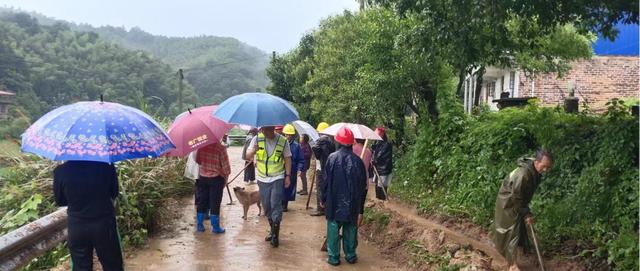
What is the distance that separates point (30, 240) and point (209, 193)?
3.18 meters

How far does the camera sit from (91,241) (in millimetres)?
4387

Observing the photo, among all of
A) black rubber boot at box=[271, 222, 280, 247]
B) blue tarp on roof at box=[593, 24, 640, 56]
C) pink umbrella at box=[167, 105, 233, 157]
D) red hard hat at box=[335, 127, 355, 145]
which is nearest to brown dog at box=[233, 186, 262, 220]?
pink umbrella at box=[167, 105, 233, 157]

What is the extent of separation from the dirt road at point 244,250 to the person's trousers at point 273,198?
50cm

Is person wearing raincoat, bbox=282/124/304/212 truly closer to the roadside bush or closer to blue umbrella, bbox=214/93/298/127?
blue umbrella, bbox=214/93/298/127

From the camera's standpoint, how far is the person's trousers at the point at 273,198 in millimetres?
7133

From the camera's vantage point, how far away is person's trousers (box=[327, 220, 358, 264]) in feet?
21.3

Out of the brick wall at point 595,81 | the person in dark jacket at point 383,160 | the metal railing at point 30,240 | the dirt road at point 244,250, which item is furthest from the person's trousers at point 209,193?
the brick wall at point 595,81

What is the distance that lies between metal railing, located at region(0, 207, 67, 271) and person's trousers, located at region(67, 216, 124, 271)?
51cm

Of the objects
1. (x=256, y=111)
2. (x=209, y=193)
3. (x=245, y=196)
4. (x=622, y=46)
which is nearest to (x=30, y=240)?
(x=256, y=111)

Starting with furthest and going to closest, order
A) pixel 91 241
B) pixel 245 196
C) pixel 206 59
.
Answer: pixel 206 59, pixel 245 196, pixel 91 241

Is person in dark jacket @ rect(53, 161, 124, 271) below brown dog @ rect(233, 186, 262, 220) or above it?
above

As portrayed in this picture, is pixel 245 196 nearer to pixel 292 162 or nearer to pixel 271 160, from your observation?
pixel 292 162

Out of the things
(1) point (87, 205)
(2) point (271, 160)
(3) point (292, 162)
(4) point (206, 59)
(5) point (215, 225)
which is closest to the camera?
(1) point (87, 205)

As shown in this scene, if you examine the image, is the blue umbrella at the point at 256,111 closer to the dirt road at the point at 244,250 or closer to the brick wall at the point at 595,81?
the dirt road at the point at 244,250
